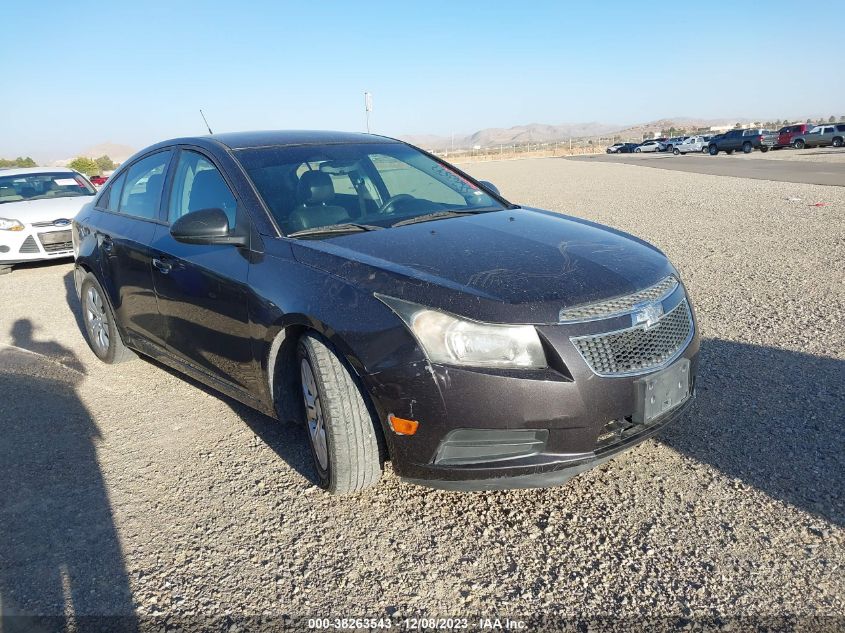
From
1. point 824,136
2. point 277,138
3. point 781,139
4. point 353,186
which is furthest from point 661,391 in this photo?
point 781,139

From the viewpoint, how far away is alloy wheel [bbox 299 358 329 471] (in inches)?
118

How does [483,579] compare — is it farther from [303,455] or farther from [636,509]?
[303,455]

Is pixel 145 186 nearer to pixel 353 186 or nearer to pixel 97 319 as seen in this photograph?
pixel 97 319

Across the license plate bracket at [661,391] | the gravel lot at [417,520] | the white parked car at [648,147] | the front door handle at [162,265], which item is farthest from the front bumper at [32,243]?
the white parked car at [648,147]

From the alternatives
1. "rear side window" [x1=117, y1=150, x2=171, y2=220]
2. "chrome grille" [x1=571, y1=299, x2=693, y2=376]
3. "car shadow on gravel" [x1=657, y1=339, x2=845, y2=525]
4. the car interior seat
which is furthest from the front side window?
"car shadow on gravel" [x1=657, y1=339, x2=845, y2=525]

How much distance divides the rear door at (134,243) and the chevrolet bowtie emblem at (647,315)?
2.82 meters

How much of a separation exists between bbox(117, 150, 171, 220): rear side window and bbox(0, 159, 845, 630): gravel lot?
124cm

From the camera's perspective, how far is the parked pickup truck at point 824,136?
41688mm

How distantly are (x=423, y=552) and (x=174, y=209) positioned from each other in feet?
8.49

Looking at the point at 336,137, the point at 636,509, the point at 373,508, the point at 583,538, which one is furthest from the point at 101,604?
the point at 336,137

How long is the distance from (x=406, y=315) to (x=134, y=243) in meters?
2.49

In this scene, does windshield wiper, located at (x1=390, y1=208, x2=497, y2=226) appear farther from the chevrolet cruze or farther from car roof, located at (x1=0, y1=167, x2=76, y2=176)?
car roof, located at (x1=0, y1=167, x2=76, y2=176)

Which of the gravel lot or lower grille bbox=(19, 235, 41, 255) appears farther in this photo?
lower grille bbox=(19, 235, 41, 255)

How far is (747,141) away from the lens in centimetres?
4388
